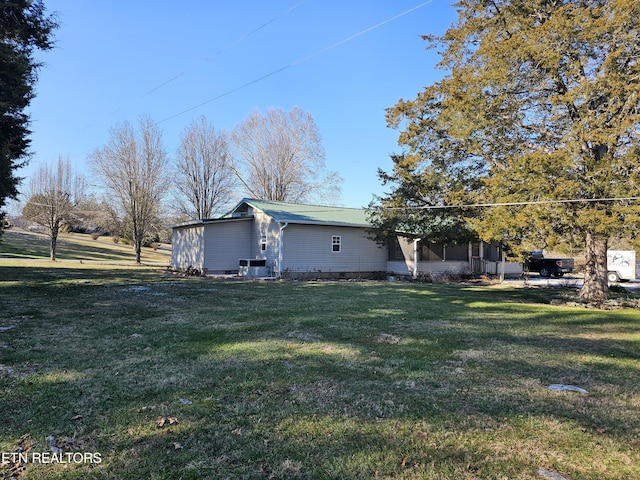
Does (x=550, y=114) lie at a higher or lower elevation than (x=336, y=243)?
higher

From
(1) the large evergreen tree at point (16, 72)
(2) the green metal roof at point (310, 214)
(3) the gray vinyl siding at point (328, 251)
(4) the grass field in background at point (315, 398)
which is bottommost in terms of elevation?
(4) the grass field in background at point (315, 398)

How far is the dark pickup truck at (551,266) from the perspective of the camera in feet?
83.9

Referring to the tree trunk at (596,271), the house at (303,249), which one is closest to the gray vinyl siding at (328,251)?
the house at (303,249)

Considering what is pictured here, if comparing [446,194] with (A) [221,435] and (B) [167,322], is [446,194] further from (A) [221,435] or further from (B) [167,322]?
(A) [221,435]

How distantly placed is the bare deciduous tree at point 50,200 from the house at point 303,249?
13876 mm

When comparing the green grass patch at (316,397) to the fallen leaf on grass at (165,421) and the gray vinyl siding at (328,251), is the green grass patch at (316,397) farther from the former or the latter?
the gray vinyl siding at (328,251)

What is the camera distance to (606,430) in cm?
336

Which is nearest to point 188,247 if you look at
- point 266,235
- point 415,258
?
point 266,235

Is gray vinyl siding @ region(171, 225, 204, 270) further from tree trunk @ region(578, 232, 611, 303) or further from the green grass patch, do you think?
tree trunk @ region(578, 232, 611, 303)

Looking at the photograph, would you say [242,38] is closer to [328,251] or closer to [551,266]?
[328,251]

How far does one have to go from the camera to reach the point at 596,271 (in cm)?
1287

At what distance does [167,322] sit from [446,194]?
12.3 m

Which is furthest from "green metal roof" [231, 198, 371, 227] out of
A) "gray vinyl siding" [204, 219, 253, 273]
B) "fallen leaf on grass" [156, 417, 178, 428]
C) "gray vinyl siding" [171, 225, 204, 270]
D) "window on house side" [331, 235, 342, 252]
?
"fallen leaf on grass" [156, 417, 178, 428]

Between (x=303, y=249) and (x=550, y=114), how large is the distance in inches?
493
